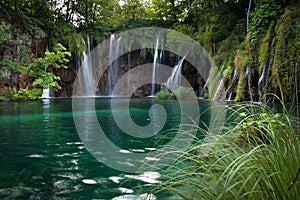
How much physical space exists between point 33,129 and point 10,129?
0.52 metres

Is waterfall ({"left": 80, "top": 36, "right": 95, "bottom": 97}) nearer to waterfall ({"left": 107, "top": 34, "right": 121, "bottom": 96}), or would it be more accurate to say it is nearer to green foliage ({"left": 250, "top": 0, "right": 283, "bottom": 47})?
waterfall ({"left": 107, "top": 34, "right": 121, "bottom": 96})

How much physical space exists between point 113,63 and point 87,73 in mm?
3000

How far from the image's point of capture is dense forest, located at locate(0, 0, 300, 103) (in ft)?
37.8

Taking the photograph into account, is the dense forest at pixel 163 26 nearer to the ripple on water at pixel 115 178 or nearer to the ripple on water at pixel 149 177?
the ripple on water at pixel 149 177

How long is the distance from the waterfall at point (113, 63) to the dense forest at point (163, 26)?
3.34ft

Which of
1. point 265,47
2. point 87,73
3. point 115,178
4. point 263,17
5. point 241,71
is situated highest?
point 263,17

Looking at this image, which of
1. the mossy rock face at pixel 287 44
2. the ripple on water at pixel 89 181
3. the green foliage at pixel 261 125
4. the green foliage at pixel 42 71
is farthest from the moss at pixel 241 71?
the ripple on water at pixel 89 181

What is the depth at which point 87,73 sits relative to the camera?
77.8ft

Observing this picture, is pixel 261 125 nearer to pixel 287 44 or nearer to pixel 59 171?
pixel 59 171

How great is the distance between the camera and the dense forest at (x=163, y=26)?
11516 millimetres

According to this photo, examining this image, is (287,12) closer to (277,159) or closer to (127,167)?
(127,167)

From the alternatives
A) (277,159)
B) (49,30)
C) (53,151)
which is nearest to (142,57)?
(49,30)

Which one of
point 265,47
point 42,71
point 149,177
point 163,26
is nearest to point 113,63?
point 163,26

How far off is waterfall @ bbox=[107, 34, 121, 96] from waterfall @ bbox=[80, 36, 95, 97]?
6.45 feet
